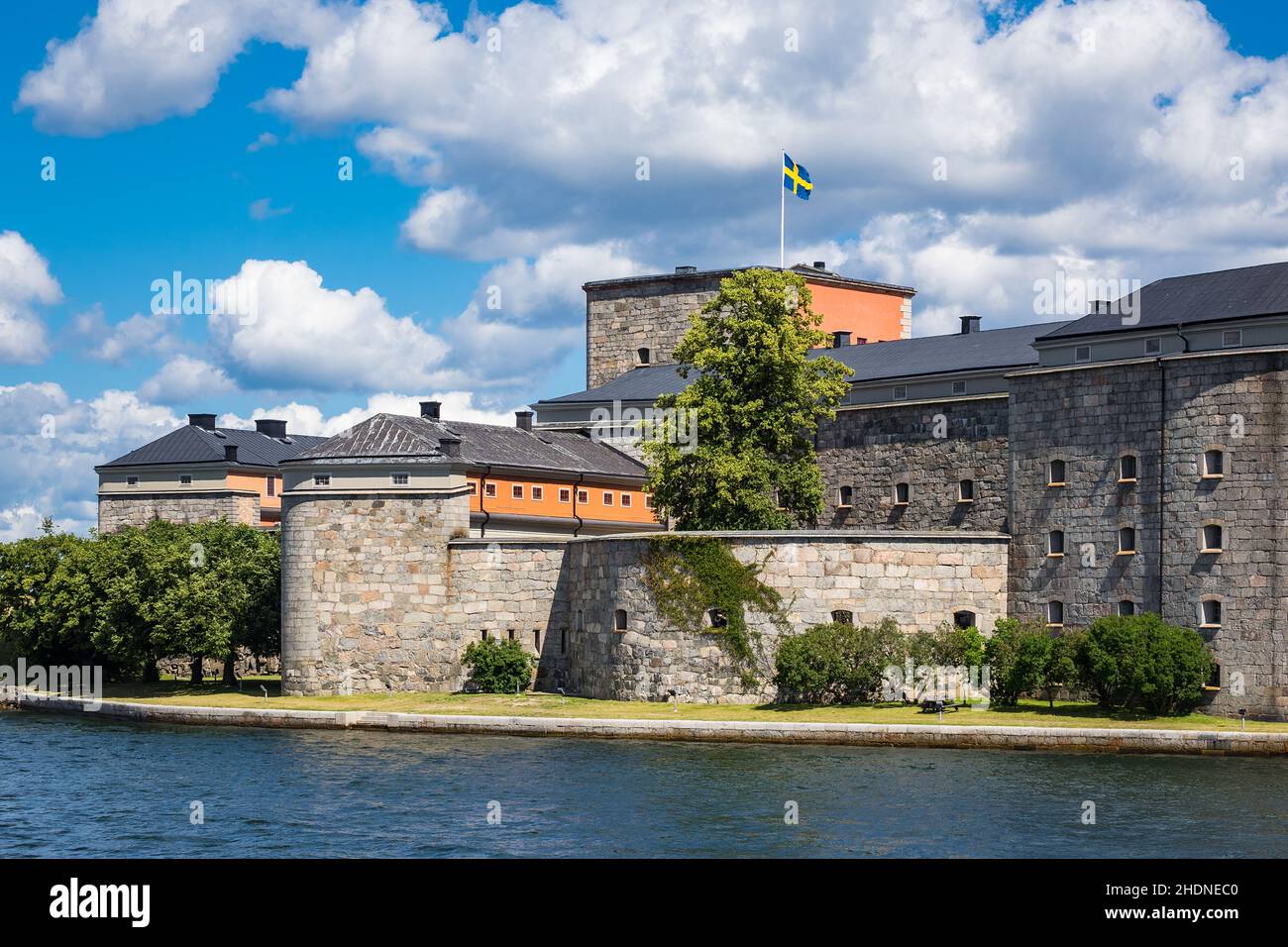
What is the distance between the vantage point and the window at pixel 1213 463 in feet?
143

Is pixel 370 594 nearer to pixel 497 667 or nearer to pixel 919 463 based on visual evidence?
pixel 497 667

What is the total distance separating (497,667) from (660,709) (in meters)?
7.17

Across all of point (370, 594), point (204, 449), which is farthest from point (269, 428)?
point (370, 594)

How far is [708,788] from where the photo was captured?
3481cm

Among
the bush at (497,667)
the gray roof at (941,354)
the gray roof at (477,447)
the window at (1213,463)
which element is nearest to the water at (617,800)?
the bush at (497,667)

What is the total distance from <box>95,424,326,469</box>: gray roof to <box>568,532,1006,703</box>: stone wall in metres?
31.3

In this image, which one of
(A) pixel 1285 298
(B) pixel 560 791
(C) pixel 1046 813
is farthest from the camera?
(A) pixel 1285 298

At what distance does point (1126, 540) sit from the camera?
151ft

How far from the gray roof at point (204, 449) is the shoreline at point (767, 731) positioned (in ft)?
87.2

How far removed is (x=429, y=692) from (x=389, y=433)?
8684 mm

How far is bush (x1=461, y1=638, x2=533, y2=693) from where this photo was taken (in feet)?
168

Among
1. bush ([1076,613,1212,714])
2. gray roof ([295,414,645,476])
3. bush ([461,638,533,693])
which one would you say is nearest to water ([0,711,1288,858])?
bush ([1076,613,1212,714])

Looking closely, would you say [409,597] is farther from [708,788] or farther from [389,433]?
[708,788]
